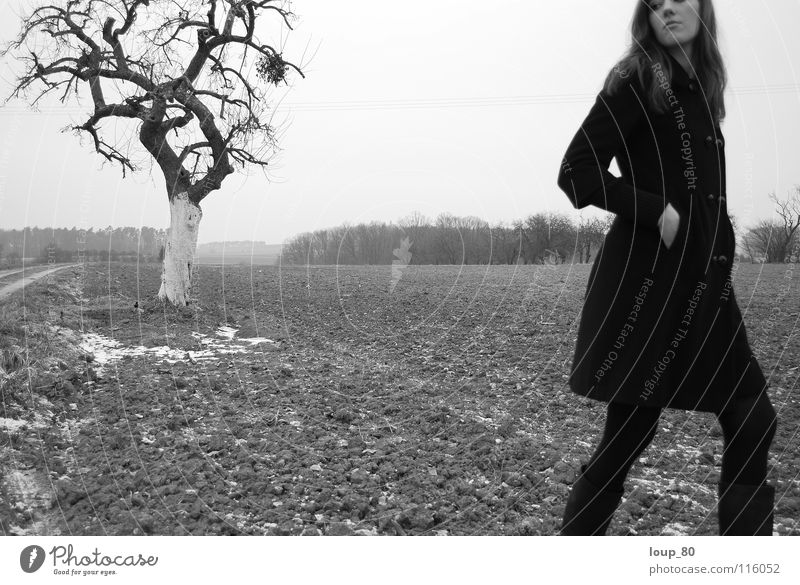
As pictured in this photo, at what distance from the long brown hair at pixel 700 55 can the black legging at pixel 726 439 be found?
1.15 m

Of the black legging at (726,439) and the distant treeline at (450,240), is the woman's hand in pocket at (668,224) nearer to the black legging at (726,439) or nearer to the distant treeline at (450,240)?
the black legging at (726,439)

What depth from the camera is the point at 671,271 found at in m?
2.31

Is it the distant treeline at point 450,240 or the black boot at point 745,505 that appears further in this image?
the distant treeline at point 450,240

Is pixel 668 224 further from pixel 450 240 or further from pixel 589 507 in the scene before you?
pixel 450 240

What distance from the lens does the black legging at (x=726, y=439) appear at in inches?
86.4

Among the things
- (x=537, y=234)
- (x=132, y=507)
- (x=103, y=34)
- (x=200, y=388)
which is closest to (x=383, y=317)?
(x=537, y=234)

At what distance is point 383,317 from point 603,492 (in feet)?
27.3

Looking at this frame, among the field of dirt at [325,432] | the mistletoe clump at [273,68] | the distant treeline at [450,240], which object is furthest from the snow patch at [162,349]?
the mistletoe clump at [273,68]

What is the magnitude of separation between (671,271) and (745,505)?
898 mm

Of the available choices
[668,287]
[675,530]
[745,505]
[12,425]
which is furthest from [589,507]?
[12,425]

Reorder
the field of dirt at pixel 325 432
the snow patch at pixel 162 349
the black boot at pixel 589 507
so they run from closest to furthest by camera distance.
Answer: the black boot at pixel 589 507 → the field of dirt at pixel 325 432 → the snow patch at pixel 162 349

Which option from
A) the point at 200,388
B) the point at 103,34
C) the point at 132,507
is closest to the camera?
the point at 132,507

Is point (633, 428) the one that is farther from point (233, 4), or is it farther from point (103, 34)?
point (103, 34)
